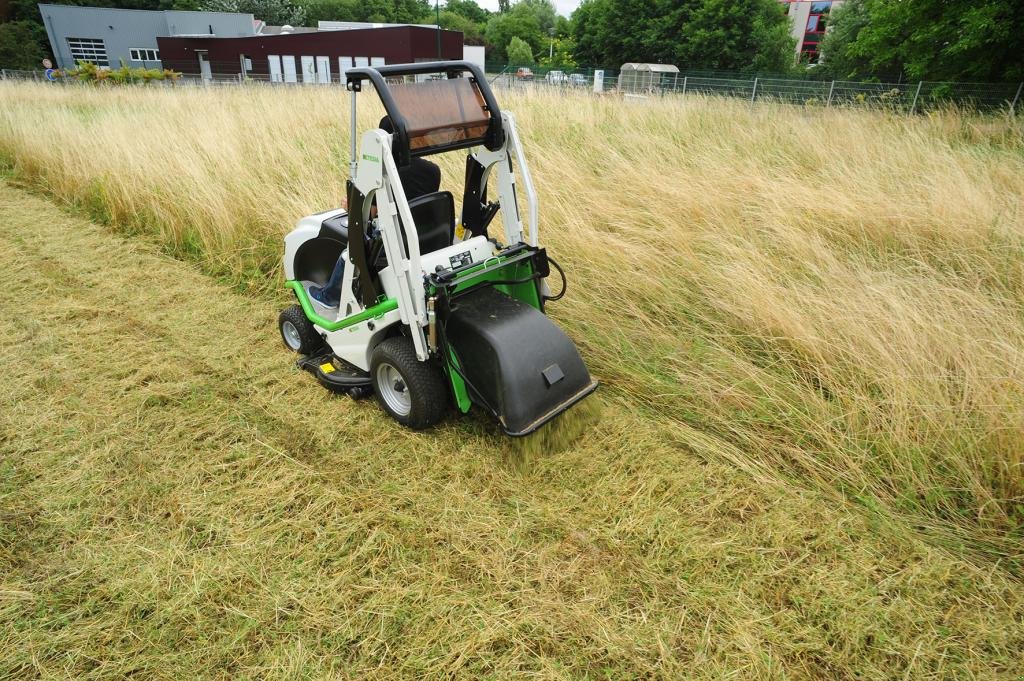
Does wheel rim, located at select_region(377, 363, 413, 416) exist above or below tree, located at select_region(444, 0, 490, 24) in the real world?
below

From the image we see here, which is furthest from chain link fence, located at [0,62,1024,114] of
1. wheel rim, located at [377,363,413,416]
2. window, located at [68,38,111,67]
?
window, located at [68,38,111,67]

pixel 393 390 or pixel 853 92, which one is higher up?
pixel 853 92

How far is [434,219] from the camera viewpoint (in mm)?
3062

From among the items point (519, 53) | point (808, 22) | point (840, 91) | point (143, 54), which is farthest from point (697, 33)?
point (808, 22)

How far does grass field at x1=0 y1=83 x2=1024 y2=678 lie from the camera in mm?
2012

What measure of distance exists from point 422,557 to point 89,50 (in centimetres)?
5407

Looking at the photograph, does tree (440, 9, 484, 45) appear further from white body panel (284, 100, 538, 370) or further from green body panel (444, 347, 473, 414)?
green body panel (444, 347, 473, 414)

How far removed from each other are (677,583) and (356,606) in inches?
48.7

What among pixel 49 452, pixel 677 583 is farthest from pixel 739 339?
pixel 49 452

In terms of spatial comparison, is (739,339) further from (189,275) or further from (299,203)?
(189,275)

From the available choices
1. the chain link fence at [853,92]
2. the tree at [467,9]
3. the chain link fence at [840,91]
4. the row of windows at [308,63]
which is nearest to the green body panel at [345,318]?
the chain link fence at [840,91]

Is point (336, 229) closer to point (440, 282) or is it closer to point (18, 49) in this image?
point (440, 282)

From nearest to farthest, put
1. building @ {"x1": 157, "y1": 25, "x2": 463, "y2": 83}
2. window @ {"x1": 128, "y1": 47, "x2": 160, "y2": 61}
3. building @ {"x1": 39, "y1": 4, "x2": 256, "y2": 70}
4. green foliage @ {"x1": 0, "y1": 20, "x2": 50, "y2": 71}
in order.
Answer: building @ {"x1": 157, "y1": 25, "x2": 463, "y2": 83}
green foliage @ {"x1": 0, "y1": 20, "x2": 50, "y2": 71}
building @ {"x1": 39, "y1": 4, "x2": 256, "y2": 70}
window @ {"x1": 128, "y1": 47, "x2": 160, "y2": 61}

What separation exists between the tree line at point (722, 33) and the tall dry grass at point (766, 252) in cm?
871
